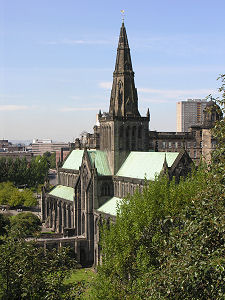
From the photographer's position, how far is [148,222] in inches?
1625

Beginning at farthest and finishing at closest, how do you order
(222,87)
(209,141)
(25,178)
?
(25,178) < (209,141) < (222,87)

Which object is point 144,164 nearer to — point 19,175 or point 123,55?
point 123,55

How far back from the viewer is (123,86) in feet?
258

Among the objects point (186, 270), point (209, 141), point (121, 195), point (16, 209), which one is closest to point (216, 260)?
point (186, 270)

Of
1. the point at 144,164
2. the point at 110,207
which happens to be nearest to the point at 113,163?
the point at 144,164

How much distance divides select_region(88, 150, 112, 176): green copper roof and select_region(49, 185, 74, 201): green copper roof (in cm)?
1478

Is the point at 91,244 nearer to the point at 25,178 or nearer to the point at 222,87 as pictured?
the point at 222,87

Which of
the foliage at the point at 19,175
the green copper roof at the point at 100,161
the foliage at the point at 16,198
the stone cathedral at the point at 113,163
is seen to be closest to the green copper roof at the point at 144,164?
the stone cathedral at the point at 113,163

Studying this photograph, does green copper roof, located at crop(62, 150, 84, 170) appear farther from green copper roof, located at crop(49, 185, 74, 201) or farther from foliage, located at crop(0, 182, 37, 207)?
foliage, located at crop(0, 182, 37, 207)

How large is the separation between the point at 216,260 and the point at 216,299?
6.75ft

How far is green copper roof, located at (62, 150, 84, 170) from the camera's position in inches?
3849

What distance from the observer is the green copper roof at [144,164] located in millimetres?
66875

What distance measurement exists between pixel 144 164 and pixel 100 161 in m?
11.5

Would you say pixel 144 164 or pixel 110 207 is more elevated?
pixel 144 164
